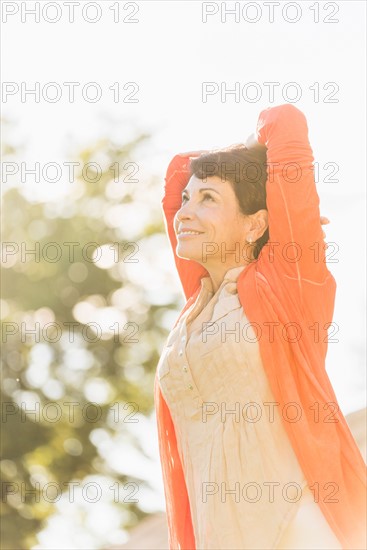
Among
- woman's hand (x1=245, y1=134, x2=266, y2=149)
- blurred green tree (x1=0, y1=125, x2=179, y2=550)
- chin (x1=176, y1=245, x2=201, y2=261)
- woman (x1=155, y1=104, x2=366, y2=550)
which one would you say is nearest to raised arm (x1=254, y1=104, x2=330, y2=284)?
woman (x1=155, y1=104, x2=366, y2=550)

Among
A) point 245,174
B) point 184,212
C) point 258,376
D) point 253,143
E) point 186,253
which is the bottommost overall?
point 258,376

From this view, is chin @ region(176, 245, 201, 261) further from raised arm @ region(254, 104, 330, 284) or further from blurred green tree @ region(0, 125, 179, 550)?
blurred green tree @ region(0, 125, 179, 550)

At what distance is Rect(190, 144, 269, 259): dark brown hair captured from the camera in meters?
3.61

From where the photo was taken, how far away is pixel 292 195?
11.2ft

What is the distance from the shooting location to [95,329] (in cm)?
1264

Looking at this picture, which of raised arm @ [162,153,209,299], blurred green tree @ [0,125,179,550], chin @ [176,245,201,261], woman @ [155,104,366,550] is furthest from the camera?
blurred green tree @ [0,125,179,550]

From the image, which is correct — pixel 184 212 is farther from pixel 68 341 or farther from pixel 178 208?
pixel 68 341

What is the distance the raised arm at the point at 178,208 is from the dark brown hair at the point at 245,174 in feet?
0.83

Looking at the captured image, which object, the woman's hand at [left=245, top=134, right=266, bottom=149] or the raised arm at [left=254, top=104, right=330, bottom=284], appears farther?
the woman's hand at [left=245, top=134, right=266, bottom=149]

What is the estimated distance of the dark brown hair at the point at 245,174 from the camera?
3611 mm

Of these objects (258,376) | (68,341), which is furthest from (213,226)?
(68,341)

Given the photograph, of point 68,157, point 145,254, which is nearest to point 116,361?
point 145,254

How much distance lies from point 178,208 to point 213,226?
37 cm

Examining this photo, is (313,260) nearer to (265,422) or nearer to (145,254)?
(265,422)
